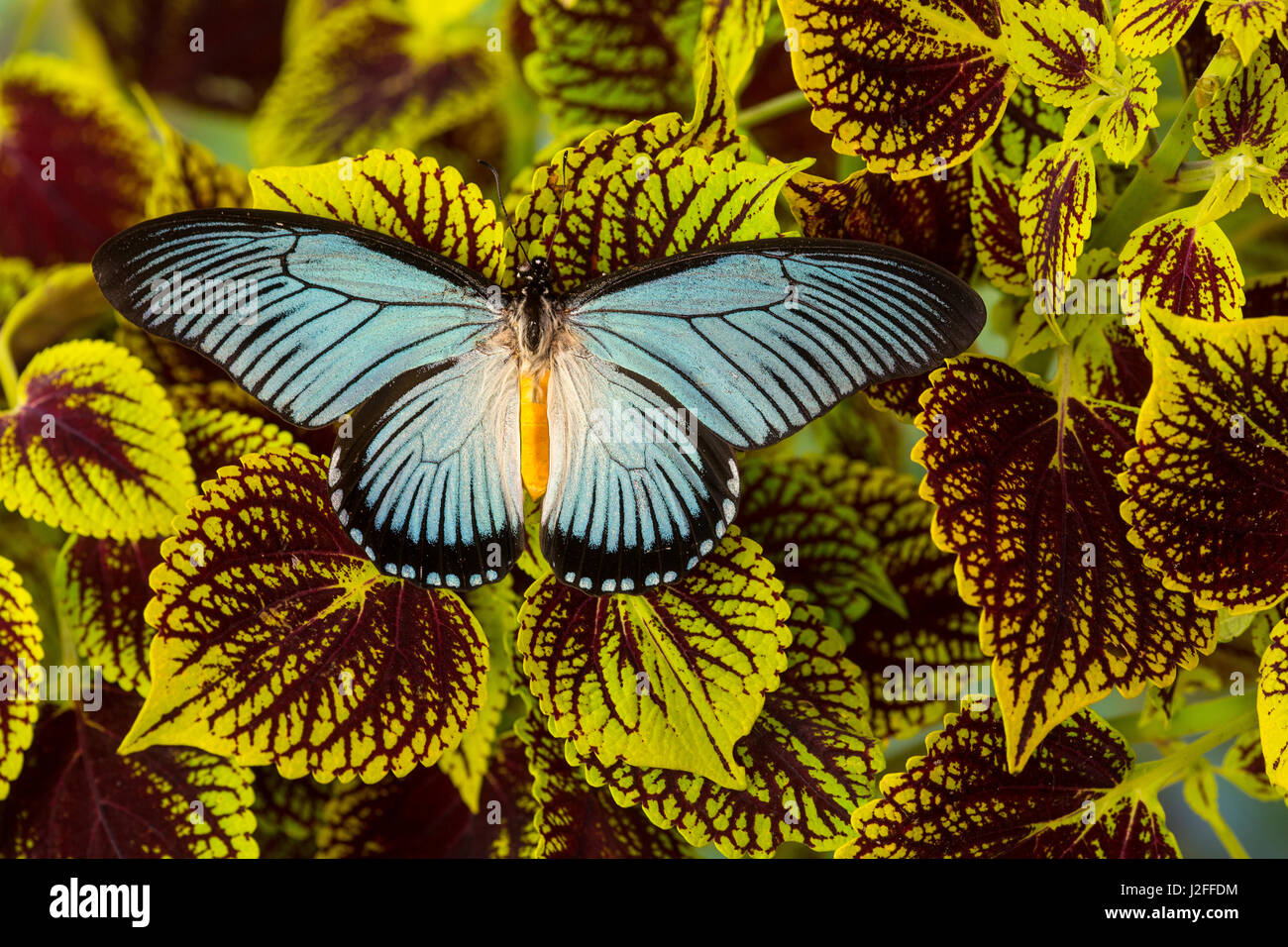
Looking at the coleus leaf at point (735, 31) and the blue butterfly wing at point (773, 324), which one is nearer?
the blue butterfly wing at point (773, 324)

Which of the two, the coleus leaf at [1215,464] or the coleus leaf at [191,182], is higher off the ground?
the coleus leaf at [191,182]

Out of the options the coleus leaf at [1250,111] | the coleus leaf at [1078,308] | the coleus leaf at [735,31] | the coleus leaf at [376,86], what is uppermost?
the coleus leaf at [376,86]

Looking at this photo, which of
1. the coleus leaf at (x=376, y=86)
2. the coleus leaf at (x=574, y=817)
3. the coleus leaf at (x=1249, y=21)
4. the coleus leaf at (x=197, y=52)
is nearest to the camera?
the coleus leaf at (x=1249, y=21)

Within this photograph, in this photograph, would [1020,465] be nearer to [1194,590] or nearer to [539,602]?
[1194,590]

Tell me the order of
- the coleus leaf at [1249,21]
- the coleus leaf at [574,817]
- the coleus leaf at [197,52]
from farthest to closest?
the coleus leaf at [197,52] < the coleus leaf at [574,817] < the coleus leaf at [1249,21]

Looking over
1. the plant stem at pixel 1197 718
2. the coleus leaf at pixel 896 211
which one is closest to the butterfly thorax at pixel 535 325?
the coleus leaf at pixel 896 211

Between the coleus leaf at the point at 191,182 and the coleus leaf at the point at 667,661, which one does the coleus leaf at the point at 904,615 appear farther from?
the coleus leaf at the point at 191,182

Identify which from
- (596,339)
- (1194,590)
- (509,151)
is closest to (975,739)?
(1194,590)
